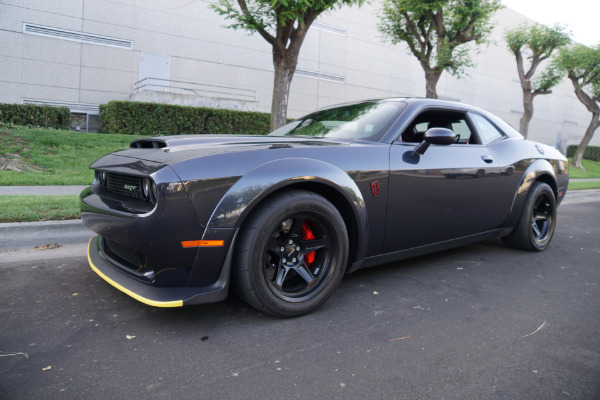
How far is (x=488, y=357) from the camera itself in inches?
86.3

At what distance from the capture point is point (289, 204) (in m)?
2.43

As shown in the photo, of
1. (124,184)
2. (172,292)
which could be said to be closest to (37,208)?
(124,184)

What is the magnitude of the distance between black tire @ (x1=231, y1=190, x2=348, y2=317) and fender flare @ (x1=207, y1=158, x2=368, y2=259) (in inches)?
3.7

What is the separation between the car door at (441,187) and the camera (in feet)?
9.98

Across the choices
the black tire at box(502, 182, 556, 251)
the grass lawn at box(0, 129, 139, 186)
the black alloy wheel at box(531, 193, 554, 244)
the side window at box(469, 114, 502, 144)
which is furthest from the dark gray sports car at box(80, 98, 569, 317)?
the grass lawn at box(0, 129, 139, 186)

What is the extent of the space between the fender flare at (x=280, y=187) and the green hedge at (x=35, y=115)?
12738 mm

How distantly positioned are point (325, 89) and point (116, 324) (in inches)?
843

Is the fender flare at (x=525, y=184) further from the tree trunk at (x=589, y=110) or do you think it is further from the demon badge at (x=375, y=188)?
the tree trunk at (x=589, y=110)

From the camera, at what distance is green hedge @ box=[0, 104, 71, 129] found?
12.2m

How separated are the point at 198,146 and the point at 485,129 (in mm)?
2861

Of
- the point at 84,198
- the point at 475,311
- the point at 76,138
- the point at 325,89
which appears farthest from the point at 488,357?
the point at 325,89

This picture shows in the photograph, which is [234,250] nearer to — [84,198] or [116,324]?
[116,324]

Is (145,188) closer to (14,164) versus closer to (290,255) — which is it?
(290,255)

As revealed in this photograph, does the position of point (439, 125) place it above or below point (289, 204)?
above
